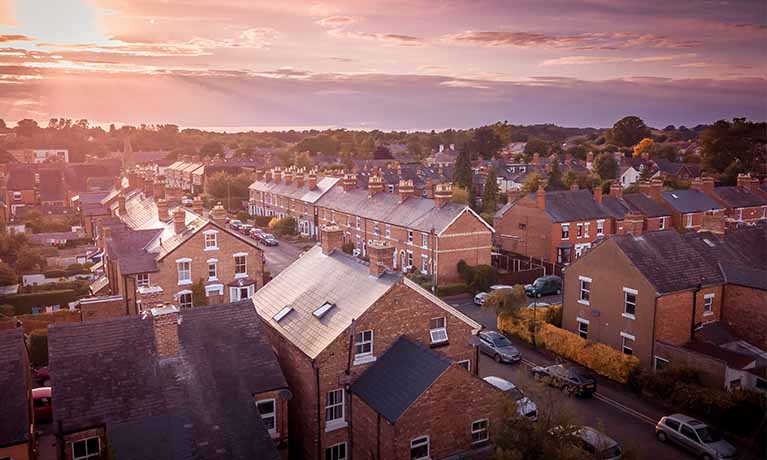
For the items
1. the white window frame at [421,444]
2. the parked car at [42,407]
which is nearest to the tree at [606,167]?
the white window frame at [421,444]

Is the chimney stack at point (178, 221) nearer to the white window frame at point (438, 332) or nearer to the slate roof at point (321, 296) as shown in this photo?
the slate roof at point (321, 296)

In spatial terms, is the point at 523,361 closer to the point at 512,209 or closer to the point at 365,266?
the point at 365,266

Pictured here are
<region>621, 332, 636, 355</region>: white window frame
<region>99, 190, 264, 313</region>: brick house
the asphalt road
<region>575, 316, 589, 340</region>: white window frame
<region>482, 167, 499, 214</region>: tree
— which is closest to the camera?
the asphalt road

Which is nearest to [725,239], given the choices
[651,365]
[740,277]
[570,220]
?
[740,277]

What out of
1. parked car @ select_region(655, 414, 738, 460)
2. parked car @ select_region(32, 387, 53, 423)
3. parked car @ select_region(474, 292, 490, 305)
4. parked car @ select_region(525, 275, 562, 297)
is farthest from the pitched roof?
parked car @ select_region(32, 387, 53, 423)

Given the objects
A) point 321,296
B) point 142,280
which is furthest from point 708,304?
point 142,280

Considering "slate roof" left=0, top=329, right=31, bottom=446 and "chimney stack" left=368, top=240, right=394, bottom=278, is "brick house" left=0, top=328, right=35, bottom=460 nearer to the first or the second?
"slate roof" left=0, top=329, right=31, bottom=446
